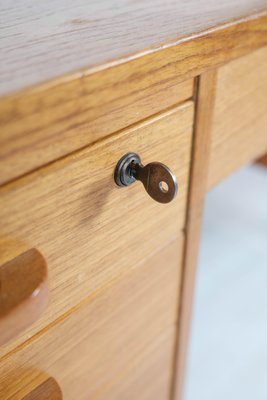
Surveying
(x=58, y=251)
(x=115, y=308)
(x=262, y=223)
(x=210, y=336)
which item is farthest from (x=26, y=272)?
(x=262, y=223)

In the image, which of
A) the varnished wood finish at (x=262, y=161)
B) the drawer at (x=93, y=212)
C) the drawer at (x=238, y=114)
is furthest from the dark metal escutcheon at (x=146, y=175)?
the varnished wood finish at (x=262, y=161)

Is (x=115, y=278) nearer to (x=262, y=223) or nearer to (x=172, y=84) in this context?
(x=172, y=84)

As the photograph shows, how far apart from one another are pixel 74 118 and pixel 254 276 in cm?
77

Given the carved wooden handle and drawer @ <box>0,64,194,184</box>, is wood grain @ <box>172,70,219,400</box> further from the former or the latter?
the carved wooden handle

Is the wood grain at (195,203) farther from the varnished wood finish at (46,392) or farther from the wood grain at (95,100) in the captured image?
the varnished wood finish at (46,392)

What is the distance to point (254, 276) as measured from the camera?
0.96 m

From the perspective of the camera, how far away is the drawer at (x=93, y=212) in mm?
273

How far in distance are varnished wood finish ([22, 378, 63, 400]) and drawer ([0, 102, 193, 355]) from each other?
4cm

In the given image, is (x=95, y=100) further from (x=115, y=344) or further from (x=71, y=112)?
(x=115, y=344)

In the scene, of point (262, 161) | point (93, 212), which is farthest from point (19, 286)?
point (262, 161)

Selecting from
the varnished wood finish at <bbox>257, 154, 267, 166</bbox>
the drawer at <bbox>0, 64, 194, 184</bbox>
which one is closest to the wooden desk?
the drawer at <bbox>0, 64, 194, 184</bbox>

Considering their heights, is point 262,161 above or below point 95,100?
below

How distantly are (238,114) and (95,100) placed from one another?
0.21 m

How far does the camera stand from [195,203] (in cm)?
42
